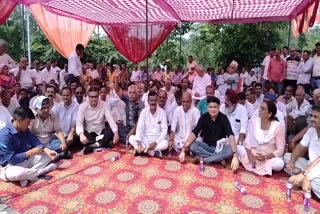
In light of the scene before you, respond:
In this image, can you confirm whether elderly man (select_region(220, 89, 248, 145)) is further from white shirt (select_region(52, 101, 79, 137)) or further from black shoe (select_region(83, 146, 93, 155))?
white shirt (select_region(52, 101, 79, 137))

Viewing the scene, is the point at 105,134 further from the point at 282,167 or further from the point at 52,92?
Result: the point at 282,167

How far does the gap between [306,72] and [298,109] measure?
7.03ft

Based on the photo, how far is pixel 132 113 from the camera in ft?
15.0

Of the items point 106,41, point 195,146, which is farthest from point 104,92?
point 106,41

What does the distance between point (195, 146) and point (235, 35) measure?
10840 millimetres

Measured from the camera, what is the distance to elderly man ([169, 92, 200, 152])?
403 centimetres

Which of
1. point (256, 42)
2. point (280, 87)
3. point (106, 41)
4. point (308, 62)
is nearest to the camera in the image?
point (308, 62)

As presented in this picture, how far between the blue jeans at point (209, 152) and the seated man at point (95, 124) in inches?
46.2

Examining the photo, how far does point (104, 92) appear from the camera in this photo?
4859mm

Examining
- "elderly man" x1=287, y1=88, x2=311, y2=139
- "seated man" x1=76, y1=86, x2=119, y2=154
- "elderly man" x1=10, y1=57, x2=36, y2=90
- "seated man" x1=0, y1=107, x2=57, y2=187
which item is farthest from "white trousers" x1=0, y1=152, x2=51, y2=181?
"elderly man" x1=287, y1=88, x2=311, y2=139

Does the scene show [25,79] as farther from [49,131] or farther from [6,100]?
[49,131]

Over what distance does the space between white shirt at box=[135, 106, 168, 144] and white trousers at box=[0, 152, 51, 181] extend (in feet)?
4.35

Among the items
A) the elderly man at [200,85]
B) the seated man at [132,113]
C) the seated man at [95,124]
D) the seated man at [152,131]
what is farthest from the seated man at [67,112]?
the elderly man at [200,85]

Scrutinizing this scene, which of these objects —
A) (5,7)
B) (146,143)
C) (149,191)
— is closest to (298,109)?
(146,143)
